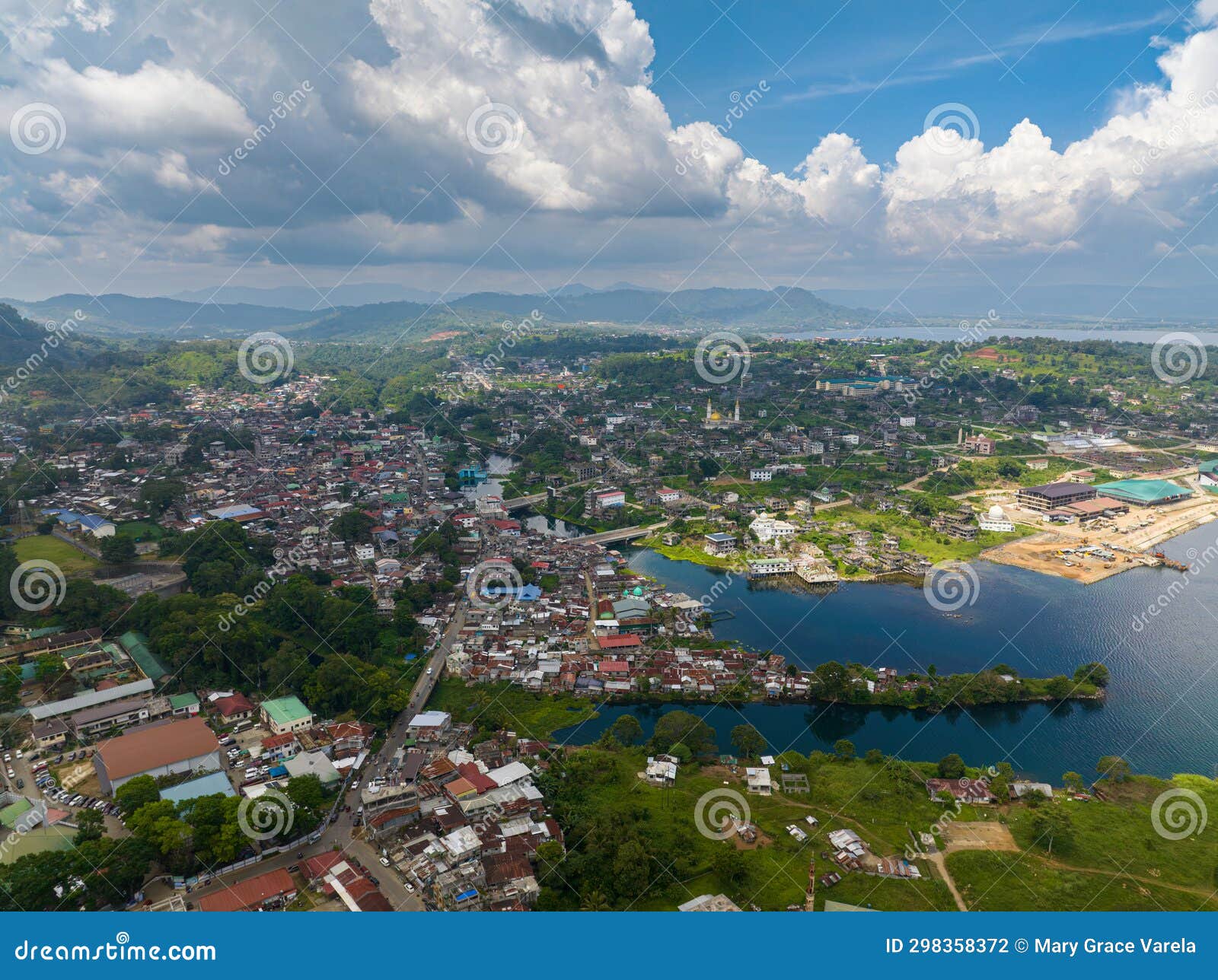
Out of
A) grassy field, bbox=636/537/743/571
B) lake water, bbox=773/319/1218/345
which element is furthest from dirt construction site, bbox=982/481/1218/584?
lake water, bbox=773/319/1218/345

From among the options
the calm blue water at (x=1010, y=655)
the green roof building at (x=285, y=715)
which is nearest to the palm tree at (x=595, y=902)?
the calm blue water at (x=1010, y=655)

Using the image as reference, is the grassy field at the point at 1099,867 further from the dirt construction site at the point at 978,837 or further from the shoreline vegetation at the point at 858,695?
the shoreline vegetation at the point at 858,695

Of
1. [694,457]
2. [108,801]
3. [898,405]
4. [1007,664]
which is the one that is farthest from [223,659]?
[898,405]

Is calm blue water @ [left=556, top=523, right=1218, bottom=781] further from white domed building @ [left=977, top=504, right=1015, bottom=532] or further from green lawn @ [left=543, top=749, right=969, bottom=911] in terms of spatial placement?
white domed building @ [left=977, top=504, right=1015, bottom=532]

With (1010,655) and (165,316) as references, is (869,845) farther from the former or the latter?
(165,316)

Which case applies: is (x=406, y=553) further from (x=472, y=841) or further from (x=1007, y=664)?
(x=1007, y=664)
